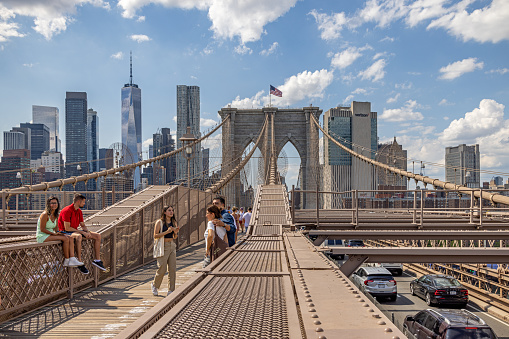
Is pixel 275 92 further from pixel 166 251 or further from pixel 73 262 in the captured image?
pixel 73 262

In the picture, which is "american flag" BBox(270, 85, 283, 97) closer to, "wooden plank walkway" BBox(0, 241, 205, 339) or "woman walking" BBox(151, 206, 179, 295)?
"wooden plank walkway" BBox(0, 241, 205, 339)

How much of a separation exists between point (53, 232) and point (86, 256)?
0.81 meters

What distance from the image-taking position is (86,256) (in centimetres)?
652

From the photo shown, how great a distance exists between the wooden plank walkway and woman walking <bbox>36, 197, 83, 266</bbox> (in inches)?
22.9

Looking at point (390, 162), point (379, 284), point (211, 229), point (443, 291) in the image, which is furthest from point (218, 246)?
point (390, 162)

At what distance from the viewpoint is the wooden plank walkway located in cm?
452

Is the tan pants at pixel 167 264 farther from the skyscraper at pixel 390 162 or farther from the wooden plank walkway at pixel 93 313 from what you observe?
the skyscraper at pixel 390 162

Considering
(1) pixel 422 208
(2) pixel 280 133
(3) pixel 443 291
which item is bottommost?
(3) pixel 443 291

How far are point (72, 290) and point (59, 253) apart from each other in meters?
0.57

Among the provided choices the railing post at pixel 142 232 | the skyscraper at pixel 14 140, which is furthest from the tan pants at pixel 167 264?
the skyscraper at pixel 14 140

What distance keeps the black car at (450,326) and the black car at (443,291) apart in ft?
18.3

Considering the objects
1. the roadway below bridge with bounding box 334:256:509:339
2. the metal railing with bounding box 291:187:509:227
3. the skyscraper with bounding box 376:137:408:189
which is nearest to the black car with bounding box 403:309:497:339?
the roadway below bridge with bounding box 334:256:509:339

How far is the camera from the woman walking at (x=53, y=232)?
5.73 m

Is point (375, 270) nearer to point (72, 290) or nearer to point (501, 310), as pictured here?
point (501, 310)
